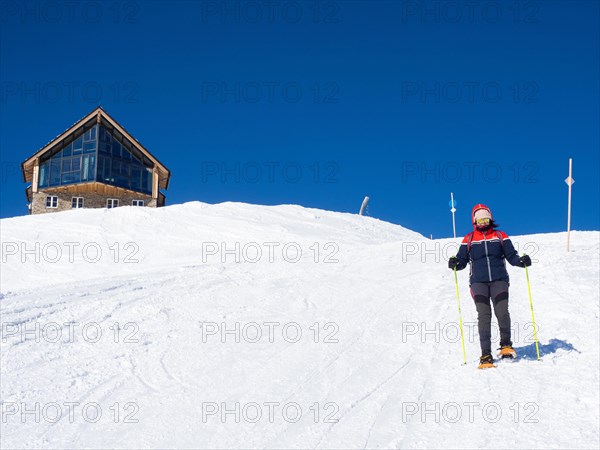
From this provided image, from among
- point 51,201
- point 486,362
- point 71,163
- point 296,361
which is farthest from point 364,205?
point 486,362

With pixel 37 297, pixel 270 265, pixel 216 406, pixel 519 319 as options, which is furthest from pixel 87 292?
pixel 519 319

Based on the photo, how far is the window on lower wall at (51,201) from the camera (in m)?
37.3

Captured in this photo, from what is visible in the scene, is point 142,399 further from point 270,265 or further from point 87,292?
point 270,265

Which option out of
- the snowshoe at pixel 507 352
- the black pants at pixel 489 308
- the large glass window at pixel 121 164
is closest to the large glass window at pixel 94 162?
the large glass window at pixel 121 164

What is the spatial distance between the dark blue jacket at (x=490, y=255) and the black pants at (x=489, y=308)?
8 centimetres

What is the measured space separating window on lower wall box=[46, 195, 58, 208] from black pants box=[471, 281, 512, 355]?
122 feet

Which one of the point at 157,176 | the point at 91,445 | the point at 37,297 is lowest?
the point at 91,445

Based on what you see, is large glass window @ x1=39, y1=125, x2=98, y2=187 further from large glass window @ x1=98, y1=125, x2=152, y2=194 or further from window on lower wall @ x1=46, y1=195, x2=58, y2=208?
window on lower wall @ x1=46, y1=195, x2=58, y2=208

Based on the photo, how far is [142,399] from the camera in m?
4.74

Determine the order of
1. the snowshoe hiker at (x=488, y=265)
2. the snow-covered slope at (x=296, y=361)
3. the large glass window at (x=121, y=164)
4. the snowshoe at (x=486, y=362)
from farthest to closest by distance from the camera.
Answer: the large glass window at (x=121, y=164) < the snowshoe hiker at (x=488, y=265) < the snowshoe at (x=486, y=362) < the snow-covered slope at (x=296, y=361)

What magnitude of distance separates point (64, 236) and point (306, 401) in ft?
49.7

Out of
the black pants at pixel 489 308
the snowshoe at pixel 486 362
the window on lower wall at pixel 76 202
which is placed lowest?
the snowshoe at pixel 486 362

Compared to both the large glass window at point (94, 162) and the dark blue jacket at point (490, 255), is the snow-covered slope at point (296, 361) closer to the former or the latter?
the dark blue jacket at point (490, 255)

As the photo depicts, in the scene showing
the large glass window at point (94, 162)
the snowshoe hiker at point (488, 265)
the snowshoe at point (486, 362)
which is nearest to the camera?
the snowshoe at point (486, 362)
